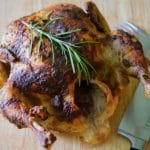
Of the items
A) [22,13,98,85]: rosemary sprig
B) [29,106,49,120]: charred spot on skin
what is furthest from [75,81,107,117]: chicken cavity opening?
[29,106,49,120]: charred spot on skin

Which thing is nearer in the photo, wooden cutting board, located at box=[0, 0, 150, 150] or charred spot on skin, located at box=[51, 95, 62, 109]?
charred spot on skin, located at box=[51, 95, 62, 109]

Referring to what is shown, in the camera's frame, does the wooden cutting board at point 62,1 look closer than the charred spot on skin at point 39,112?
No

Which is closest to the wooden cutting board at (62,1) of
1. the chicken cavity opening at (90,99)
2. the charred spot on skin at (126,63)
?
the chicken cavity opening at (90,99)

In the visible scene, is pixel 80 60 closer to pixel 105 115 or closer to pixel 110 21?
pixel 105 115

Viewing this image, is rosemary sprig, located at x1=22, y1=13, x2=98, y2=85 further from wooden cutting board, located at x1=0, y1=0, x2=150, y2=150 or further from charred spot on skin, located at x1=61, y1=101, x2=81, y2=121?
wooden cutting board, located at x1=0, y1=0, x2=150, y2=150

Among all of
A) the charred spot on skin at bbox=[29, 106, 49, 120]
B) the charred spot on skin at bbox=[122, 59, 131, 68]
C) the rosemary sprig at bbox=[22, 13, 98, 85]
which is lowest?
the charred spot on skin at bbox=[29, 106, 49, 120]

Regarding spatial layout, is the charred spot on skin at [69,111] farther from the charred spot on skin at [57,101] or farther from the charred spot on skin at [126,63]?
the charred spot on skin at [126,63]

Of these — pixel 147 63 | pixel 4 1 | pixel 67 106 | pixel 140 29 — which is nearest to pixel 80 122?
pixel 67 106

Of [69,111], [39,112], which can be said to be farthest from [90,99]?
[39,112]

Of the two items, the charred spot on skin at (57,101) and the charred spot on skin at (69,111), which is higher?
the charred spot on skin at (57,101)
